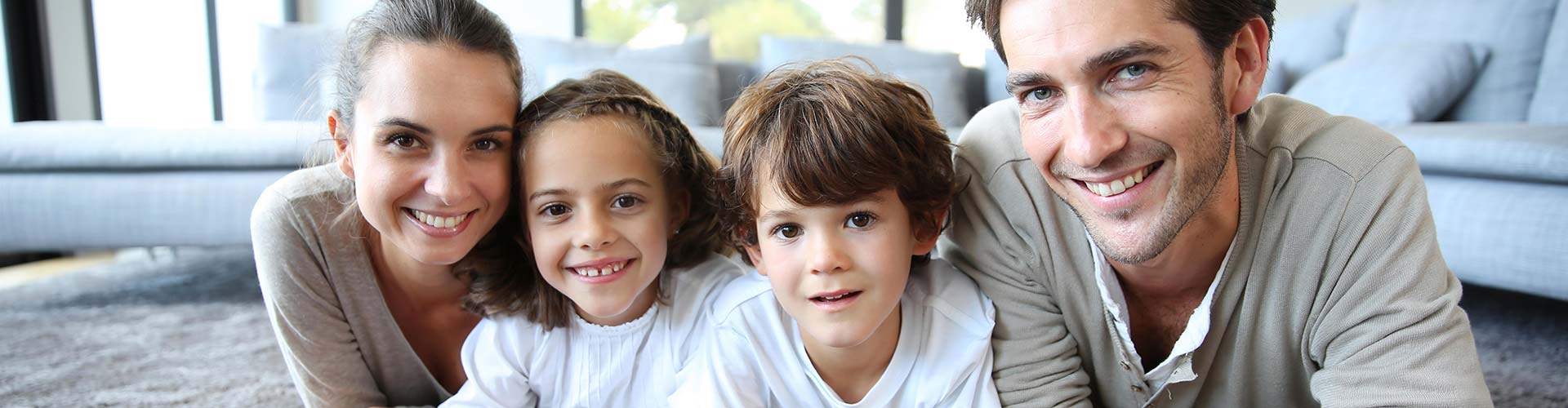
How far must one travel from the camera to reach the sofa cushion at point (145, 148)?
2363mm

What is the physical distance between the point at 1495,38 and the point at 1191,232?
223 cm

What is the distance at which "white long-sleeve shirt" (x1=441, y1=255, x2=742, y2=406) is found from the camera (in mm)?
1352

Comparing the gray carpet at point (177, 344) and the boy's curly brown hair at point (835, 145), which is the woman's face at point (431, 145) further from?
the gray carpet at point (177, 344)

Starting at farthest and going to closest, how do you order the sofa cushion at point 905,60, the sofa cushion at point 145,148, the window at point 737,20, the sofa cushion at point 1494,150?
1. the window at point 737,20
2. the sofa cushion at point 905,60
3. the sofa cushion at point 145,148
4. the sofa cushion at point 1494,150

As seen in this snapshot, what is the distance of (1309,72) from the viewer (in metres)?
3.00

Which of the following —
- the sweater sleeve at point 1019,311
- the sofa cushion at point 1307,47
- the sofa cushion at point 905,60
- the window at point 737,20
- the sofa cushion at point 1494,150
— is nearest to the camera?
the sweater sleeve at point 1019,311

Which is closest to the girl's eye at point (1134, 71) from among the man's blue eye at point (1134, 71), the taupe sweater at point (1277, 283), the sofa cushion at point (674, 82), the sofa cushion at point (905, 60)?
the man's blue eye at point (1134, 71)

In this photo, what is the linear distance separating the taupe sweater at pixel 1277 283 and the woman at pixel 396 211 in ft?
2.19

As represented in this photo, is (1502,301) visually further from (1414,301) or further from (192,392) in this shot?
(192,392)

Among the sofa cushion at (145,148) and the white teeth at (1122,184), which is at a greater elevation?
the white teeth at (1122,184)

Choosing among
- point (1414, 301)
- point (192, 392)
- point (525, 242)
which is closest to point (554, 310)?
point (525, 242)

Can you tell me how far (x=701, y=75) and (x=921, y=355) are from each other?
7.56 feet

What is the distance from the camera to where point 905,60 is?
357 centimetres

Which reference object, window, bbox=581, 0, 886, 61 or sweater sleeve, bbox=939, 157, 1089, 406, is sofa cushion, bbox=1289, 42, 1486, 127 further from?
window, bbox=581, 0, 886, 61
